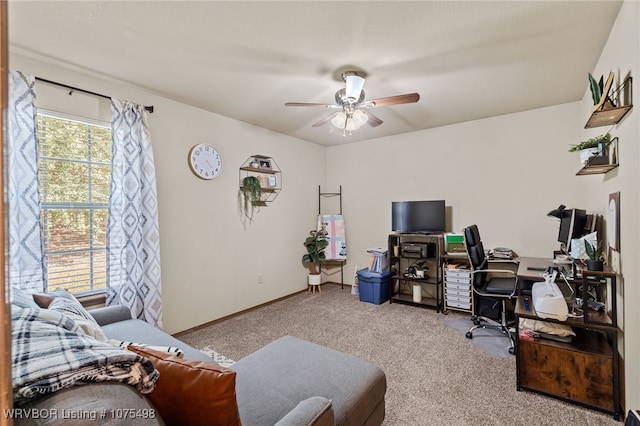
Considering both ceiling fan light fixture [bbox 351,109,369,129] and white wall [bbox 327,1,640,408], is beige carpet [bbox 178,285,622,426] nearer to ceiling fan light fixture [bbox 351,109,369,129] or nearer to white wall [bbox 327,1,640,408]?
white wall [bbox 327,1,640,408]

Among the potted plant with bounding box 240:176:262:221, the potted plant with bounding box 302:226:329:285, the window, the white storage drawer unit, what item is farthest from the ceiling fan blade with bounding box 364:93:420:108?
the potted plant with bounding box 302:226:329:285

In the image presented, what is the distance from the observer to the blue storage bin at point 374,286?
4.14 m

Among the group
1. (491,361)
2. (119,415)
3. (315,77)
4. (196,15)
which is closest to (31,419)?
(119,415)

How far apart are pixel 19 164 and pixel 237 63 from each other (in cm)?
169

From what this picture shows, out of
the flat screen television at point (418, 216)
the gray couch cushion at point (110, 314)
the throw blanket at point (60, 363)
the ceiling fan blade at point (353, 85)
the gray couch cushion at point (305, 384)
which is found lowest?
the gray couch cushion at point (305, 384)

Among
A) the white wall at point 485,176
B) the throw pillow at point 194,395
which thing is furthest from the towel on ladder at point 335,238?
the throw pillow at point 194,395

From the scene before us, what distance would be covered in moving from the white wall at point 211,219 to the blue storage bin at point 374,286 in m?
1.07

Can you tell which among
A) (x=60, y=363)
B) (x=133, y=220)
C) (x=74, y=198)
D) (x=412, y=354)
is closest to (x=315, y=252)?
(x=412, y=354)

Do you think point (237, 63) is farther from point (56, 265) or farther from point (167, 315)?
point (167, 315)

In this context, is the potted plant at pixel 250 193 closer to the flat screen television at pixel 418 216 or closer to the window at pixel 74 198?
the window at pixel 74 198

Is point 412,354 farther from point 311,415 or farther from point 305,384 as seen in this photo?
point 311,415

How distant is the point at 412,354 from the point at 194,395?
2279 millimetres

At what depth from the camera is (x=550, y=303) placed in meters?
1.99

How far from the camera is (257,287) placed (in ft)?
13.3
